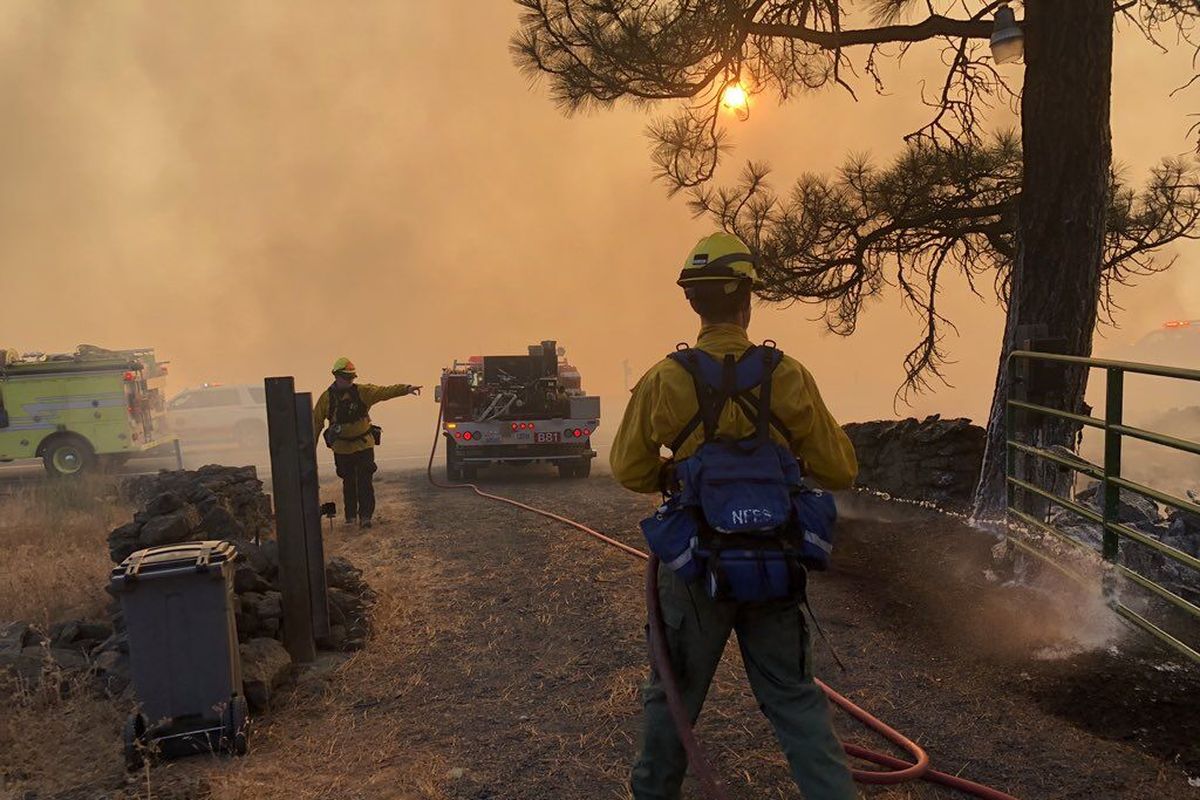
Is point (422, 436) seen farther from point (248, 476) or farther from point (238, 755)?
point (238, 755)

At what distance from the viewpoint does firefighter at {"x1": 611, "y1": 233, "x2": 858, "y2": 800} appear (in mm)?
2242

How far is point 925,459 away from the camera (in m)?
7.81

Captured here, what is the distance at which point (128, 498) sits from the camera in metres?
10.4

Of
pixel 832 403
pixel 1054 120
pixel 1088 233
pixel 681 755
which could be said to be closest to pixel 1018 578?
pixel 1088 233

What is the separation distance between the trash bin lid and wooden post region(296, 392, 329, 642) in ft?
2.72

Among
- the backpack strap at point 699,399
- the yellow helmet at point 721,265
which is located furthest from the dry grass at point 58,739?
the yellow helmet at point 721,265

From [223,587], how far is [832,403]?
35.1m

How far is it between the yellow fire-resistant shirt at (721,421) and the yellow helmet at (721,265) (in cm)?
14

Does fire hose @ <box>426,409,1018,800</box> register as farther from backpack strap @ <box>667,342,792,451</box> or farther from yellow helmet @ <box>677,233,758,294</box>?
yellow helmet @ <box>677,233,758,294</box>

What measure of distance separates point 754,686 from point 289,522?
10.3 ft

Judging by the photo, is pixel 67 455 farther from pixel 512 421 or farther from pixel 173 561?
pixel 173 561

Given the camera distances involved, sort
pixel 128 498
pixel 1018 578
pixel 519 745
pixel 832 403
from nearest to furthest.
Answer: pixel 519 745, pixel 1018 578, pixel 128 498, pixel 832 403

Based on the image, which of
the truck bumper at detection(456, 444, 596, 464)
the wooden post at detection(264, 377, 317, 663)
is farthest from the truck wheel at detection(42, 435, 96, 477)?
the wooden post at detection(264, 377, 317, 663)

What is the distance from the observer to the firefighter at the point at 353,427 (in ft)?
26.5
